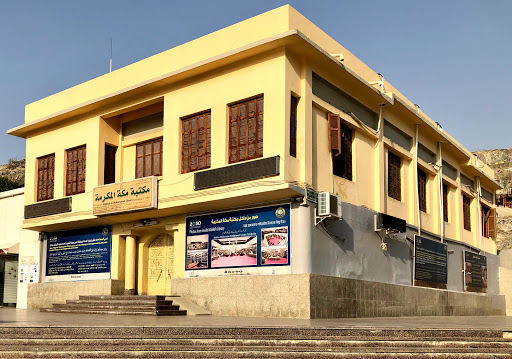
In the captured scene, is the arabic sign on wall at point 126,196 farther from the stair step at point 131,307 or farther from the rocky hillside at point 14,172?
the rocky hillside at point 14,172

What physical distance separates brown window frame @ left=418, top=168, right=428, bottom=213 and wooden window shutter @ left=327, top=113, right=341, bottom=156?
23.5 feet

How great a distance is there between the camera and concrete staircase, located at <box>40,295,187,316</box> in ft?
53.6

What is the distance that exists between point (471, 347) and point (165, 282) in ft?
41.5

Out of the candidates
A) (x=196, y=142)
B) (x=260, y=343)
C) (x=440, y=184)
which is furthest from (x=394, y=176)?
(x=260, y=343)

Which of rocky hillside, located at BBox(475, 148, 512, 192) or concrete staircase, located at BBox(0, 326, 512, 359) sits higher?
rocky hillside, located at BBox(475, 148, 512, 192)

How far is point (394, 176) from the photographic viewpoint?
2119 centimetres

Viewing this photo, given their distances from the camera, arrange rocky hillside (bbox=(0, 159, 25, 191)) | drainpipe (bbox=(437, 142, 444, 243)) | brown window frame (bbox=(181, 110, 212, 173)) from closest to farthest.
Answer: brown window frame (bbox=(181, 110, 212, 173)) < drainpipe (bbox=(437, 142, 444, 243)) < rocky hillside (bbox=(0, 159, 25, 191))

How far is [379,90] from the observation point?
64.3ft

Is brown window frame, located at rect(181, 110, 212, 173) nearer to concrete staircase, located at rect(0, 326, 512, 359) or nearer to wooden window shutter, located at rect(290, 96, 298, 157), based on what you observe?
wooden window shutter, located at rect(290, 96, 298, 157)

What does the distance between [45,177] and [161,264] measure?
18.8 ft

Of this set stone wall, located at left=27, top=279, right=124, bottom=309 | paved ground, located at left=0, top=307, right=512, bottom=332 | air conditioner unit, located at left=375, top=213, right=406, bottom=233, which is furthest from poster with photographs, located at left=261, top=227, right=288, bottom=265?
stone wall, located at left=27, top=279, right=124, bottom=309

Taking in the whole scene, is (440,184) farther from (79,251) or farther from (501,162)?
(501,162)

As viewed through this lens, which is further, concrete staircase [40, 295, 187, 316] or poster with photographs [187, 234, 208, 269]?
poster with photographs [187, 234, 208, 269]

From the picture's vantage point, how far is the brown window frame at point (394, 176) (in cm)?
2081
